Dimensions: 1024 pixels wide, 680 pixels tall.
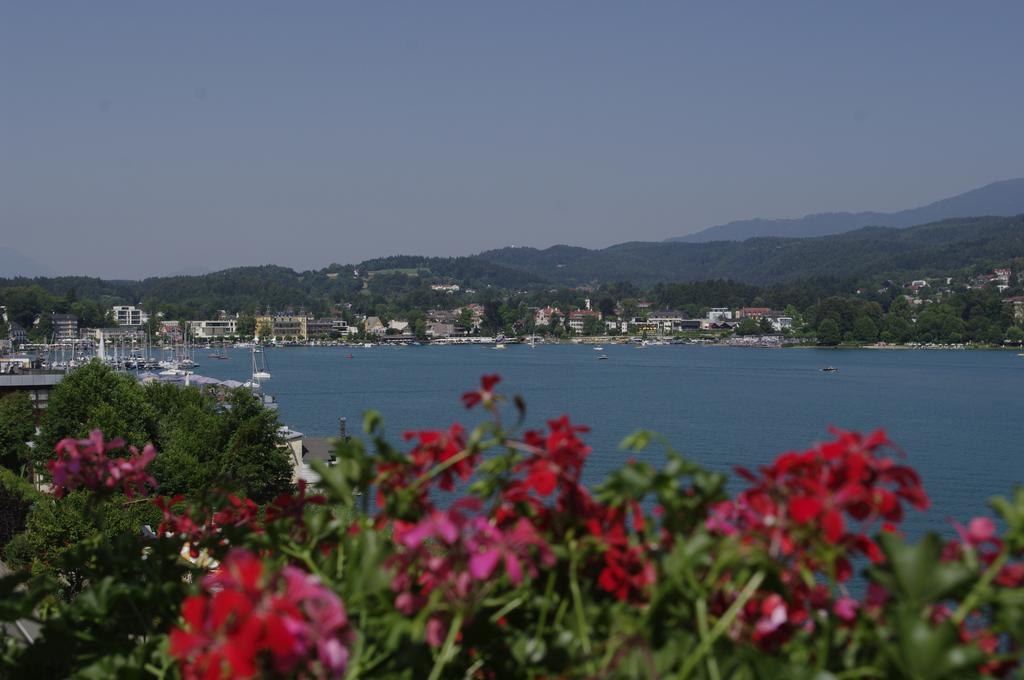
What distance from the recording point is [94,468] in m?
2.13

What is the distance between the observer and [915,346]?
333 ft

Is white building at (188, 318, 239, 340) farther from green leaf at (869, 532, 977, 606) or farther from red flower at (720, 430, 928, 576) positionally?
green leaf at (869, 532, 977, 606)

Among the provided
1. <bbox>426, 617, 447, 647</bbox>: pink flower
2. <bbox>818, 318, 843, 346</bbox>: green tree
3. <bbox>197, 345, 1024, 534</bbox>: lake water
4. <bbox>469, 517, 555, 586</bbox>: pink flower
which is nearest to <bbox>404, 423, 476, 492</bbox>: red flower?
<bbox>469, 517, 555, 586</bbox>: pink flower

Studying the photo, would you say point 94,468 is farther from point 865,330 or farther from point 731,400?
point 865,330

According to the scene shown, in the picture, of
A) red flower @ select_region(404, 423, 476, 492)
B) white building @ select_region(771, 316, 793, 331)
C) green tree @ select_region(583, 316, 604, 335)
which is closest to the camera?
red flower @ select_region(404, 423, 476, 492)

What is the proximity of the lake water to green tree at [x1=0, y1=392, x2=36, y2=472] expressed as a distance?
447 inches

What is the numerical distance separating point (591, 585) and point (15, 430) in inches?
884

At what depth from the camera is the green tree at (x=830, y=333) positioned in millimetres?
102188

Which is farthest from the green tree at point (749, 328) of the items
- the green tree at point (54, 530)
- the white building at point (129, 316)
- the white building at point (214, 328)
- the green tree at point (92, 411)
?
the green tree at point (54, 530)

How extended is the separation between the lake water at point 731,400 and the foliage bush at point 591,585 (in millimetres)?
10264

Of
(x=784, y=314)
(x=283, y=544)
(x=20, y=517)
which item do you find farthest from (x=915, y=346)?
(x=283, y=544)

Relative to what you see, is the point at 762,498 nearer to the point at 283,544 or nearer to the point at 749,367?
the point at 283,544

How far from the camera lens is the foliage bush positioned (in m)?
1.16

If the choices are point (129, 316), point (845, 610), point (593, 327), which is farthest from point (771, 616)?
point (129, 316)
